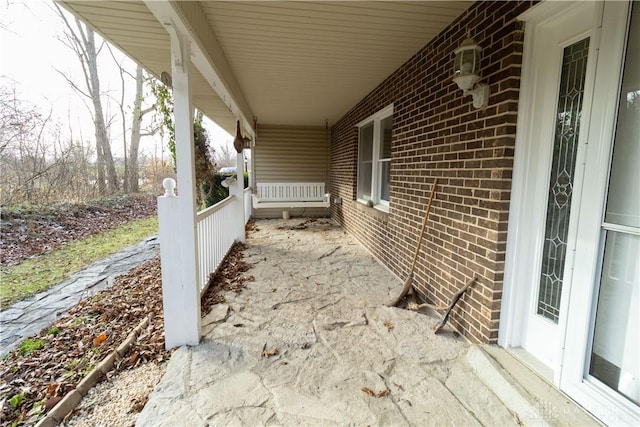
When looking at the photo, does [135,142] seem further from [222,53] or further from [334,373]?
[334,373]

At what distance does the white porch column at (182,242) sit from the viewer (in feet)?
6.62

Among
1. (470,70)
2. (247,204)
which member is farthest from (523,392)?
(247,204)

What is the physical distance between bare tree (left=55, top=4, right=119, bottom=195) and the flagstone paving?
253 inches

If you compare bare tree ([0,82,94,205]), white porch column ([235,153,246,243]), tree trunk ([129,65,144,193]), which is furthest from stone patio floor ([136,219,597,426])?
tree trunk ([129,65,144,193])

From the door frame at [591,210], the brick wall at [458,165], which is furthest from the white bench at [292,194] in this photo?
the door frame at [591,210]

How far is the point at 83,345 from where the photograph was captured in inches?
92.0

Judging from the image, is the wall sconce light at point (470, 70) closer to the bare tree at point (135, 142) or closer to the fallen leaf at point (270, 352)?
the fallen leaf at point (270, 352)

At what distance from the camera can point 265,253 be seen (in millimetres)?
4516

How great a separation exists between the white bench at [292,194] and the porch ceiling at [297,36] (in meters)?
3.22

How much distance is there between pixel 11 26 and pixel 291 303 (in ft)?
28.2

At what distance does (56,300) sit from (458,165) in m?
4.26

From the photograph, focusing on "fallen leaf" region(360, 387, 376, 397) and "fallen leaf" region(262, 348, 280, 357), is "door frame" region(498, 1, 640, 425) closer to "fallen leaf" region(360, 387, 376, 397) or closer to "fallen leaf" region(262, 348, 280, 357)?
"fallen leaf" region(360, 387, 376, 397)

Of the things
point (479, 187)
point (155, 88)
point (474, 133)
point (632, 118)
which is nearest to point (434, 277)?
point (479, 187)

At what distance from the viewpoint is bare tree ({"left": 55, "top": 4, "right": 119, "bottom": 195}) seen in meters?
9.53
